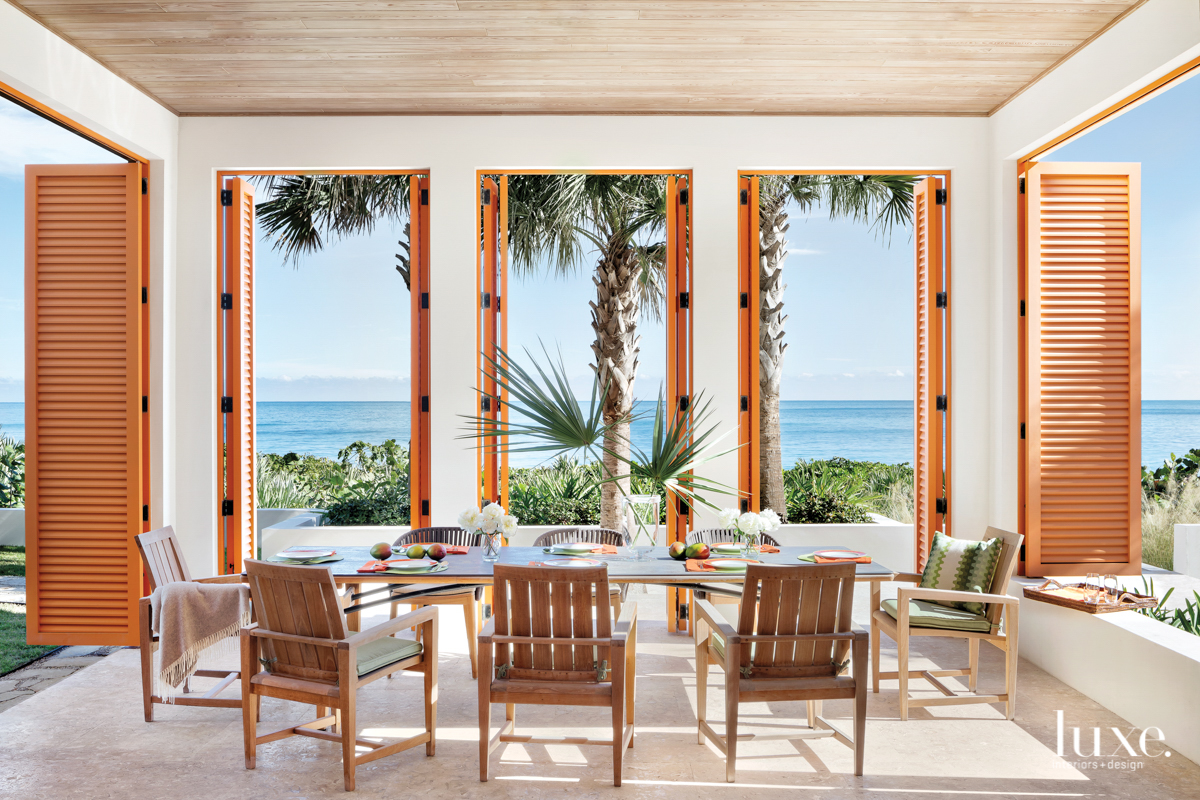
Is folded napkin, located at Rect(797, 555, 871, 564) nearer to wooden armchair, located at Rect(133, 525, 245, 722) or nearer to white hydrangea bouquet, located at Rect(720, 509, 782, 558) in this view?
white hydrangea bouquet, located at Rect(720, 509, 782, 558)

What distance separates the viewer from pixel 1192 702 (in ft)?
9.69

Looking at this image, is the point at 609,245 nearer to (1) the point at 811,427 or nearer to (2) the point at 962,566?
(2) the point at 962,566

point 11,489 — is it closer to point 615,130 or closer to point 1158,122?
point 615,130

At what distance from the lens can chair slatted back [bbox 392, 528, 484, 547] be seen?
4.26m

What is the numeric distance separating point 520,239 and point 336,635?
5.54 m

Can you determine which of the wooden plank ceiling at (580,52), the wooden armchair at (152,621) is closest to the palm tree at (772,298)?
the wooden plank ceiling at (580,52)

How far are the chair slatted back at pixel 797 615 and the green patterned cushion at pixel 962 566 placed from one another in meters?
1.18

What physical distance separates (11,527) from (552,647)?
7.95 metres

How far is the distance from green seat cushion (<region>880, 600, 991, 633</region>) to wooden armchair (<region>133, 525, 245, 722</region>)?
3031mm

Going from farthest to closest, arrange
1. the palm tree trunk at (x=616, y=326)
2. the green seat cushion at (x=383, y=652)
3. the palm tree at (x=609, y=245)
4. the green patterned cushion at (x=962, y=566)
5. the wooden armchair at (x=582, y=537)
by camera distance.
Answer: the palm tree trunk at (x=616, y=326) < the palm tree at (x=609, y=245) < the wooden armchair at (x=582, y=537) < the green patterned cushion at (x=962, y=566) < the green seat cushion at (x=383, y=652)

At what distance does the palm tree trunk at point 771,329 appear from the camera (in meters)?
8.38

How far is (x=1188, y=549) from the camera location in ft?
19.5

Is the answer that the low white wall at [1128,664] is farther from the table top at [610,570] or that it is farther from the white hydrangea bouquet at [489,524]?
the white hydrangea bouquet at [489,524]

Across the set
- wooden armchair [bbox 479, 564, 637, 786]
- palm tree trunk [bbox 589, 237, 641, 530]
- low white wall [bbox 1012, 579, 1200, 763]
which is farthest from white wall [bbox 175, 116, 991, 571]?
palm tree trunk [bbox 589, 237, 641, 530]
